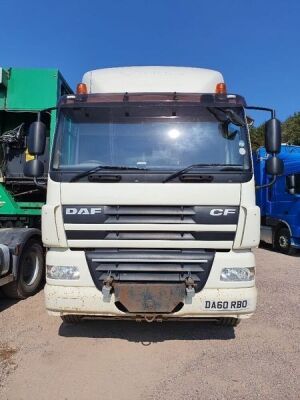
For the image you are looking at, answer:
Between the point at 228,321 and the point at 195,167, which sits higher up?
the point at 195,167

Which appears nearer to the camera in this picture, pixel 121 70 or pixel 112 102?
pixel 112 102

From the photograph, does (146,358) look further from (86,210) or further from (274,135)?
(274,135)

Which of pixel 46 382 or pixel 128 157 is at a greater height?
pixel 128 157

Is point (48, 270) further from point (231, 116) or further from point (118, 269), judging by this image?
point (231, 116)

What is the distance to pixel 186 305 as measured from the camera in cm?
389

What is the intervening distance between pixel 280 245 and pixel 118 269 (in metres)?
9.22

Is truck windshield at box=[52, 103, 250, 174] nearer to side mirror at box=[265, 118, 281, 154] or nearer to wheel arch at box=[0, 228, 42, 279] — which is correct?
side mirror at box=[265, 118, 281, 154]

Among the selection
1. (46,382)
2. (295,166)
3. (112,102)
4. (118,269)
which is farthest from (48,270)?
Result: (295,166)

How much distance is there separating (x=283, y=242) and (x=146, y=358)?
8.84 meters

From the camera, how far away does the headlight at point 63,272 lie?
155 inches

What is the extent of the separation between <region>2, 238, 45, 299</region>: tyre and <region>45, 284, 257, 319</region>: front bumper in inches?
75.9

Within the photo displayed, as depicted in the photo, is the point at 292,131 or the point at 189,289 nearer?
the point at 189,289

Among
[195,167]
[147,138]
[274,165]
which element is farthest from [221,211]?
[147,138]

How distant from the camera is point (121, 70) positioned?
5113 mm
